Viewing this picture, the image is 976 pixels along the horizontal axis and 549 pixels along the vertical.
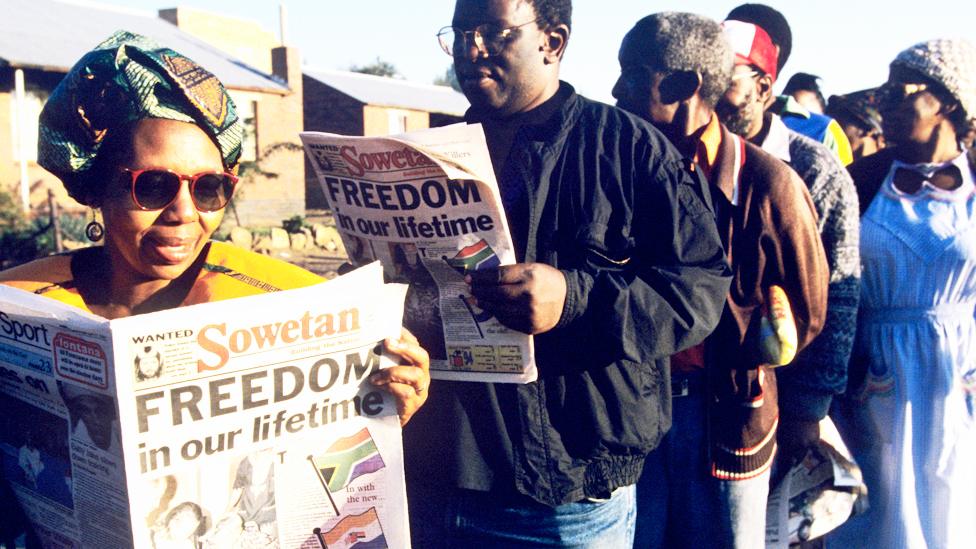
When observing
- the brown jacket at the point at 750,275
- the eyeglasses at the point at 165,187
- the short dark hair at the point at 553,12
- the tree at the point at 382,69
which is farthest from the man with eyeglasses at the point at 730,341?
the tree at the point at 382,69

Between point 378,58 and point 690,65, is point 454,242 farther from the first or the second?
point 378,58

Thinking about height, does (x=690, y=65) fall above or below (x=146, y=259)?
above

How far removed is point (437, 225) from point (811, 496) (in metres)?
1.77

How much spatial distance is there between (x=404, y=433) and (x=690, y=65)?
55.2 inches

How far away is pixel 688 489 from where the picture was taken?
2545 millimetres

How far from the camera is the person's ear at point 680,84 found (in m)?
2.64

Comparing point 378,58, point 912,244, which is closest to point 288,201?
point 912,244

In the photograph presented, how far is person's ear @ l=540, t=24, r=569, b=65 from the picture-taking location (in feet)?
7.30

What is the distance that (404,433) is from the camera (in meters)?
2.14

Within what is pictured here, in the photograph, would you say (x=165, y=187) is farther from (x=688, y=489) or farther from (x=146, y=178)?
(x=688, y=489)

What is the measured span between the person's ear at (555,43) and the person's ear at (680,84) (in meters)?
0.49

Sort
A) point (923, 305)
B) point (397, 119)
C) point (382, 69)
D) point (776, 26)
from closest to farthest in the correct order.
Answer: point (923, 305) < point (776, 26) < point (397, 119) < point (382, 69)

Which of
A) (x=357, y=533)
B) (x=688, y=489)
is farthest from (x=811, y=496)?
(x=357, y=533)

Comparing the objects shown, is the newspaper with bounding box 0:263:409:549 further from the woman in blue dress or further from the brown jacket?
the woman in blue dress
